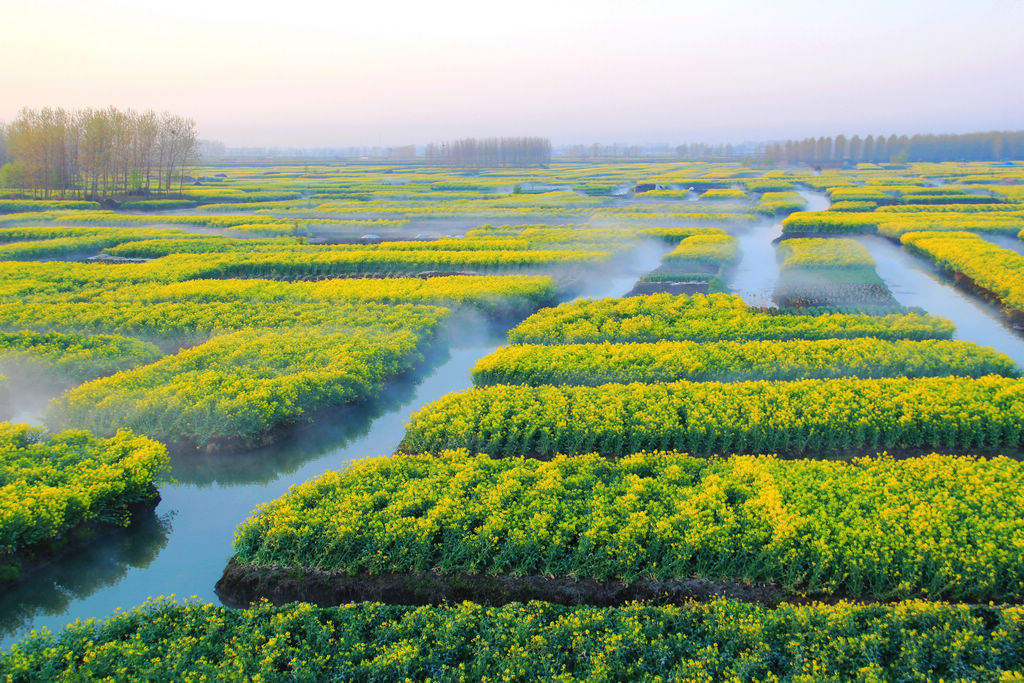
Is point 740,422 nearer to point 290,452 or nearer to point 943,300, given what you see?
point 290,452

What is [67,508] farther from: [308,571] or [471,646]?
[471,646]

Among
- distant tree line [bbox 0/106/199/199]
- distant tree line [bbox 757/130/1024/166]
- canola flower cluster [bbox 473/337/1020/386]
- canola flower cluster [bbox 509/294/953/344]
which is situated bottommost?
canola flower cluster [bbox 473/337/1020/386]

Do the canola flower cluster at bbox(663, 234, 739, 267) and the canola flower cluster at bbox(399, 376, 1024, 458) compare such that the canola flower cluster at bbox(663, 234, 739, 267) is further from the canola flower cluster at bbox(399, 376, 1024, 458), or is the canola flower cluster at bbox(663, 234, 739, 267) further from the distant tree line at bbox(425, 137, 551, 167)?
the distant tree line at bbox(425, 137, 551, 167)

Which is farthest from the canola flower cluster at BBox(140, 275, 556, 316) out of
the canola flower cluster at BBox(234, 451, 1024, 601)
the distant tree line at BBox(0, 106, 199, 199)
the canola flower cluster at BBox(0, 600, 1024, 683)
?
the distant tree line at BBox(0, 106, 199, 199)

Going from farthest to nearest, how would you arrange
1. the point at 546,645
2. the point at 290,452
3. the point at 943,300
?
A: the point at 943,300 → the point at 290,452 → the point at 546,645

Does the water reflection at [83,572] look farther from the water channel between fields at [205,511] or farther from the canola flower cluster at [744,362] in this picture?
the canola flower cluster at [744,362]

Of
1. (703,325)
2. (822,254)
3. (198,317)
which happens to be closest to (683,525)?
(703,325)

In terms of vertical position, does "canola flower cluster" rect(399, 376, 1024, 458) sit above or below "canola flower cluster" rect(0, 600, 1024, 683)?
above
